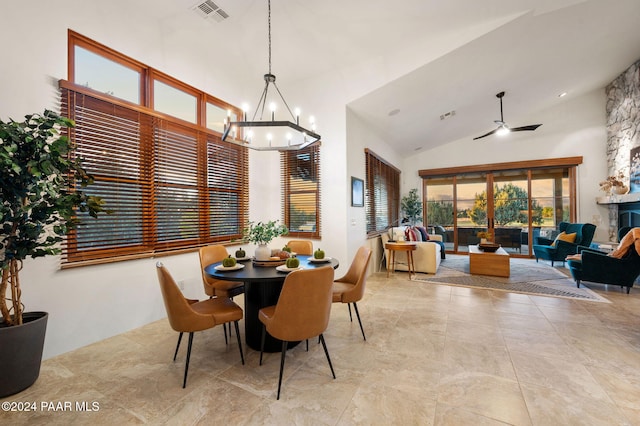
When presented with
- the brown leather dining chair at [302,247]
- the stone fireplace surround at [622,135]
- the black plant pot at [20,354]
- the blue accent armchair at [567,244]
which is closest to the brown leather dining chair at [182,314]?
the black plant pot at [20,354]

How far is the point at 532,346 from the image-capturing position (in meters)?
2.64

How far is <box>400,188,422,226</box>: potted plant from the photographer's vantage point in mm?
8188

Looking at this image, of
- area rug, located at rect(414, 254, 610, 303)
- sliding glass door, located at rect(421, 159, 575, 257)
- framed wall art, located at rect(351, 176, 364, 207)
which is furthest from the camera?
sliding glass door, located at rect(421, 159, 575, 257)

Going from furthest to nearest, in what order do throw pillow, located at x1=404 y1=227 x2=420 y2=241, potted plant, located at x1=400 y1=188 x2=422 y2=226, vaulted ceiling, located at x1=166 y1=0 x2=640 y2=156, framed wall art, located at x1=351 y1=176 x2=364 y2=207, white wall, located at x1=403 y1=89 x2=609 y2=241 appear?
potted plant, located at x1=400 y1=188 x2=422 y2=226 → white wall, located at x1=403 y1=89 x2=609 y2=241 → throw pillow, located at x1=404 y1=227 x2=420 y2=241 → framed wall art, located at x1=351 y1=176 x2=364 y2=207 → vaulted ceiling, located at x1=166 y1=0 x2=640 y2=156

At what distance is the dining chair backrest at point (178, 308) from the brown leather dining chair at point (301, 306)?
543 millimetres

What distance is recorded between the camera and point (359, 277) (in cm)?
280

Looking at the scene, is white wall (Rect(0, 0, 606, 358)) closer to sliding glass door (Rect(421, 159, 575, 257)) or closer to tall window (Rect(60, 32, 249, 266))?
tall window (Rect(60, 32, 249, 266))

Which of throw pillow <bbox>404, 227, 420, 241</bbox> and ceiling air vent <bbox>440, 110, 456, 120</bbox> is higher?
ceiling air vent <bbox>440, 110, 456, 120</bbox>

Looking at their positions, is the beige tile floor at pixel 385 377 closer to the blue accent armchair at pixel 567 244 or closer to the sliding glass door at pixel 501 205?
the blue accent armchair at pixel 567 244

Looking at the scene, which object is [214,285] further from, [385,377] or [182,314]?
[385,377]

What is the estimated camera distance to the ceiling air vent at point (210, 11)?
3.00 m

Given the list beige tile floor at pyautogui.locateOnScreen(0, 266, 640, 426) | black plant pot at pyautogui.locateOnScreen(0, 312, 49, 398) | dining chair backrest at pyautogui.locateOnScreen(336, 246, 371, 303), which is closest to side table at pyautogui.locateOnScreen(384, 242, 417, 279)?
beige tile floor at pyautogui.locateOnScreen(0, 266, 640, 426)

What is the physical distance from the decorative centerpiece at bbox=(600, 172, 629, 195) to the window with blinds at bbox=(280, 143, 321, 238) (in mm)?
6581

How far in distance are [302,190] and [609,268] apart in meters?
4.91
